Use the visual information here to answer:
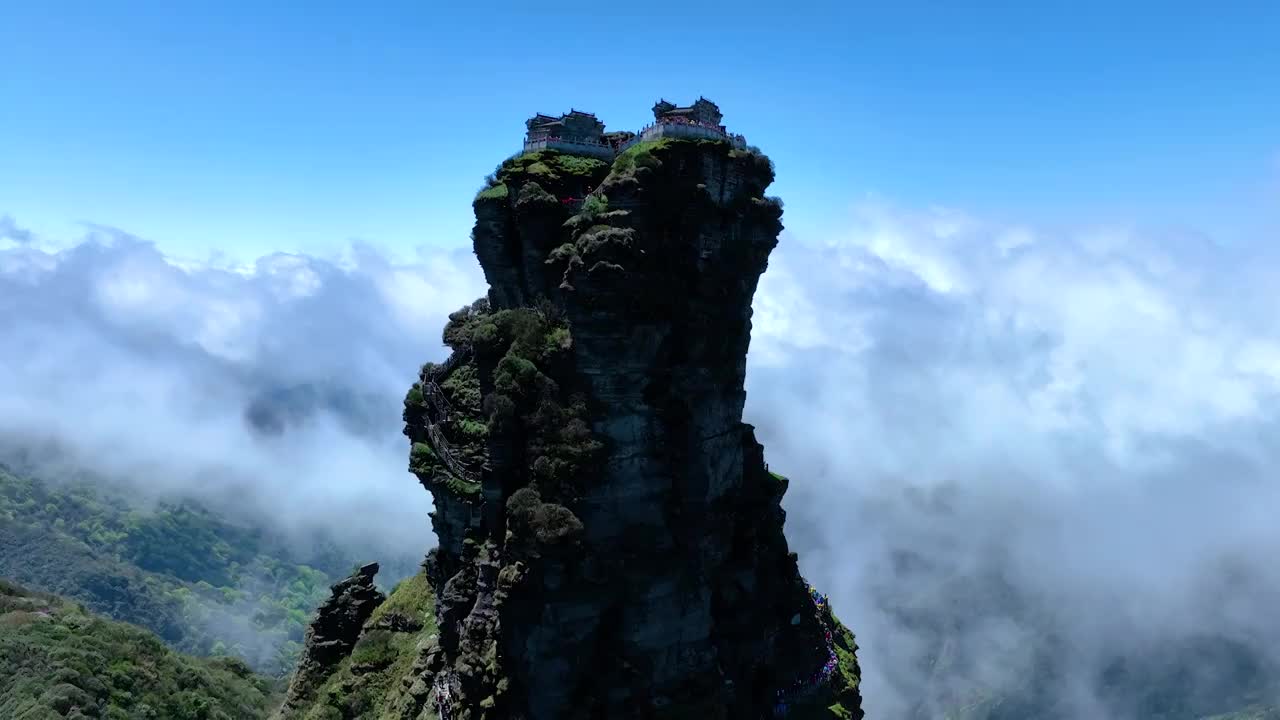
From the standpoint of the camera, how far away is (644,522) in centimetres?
4619

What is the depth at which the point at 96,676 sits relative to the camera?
9050cm

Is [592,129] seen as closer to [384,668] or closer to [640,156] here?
[640,156]

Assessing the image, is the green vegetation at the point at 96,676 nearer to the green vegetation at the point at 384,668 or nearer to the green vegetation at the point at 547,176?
the green vegetation at the point at 384,668

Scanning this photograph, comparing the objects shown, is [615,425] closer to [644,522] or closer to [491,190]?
[644,522]

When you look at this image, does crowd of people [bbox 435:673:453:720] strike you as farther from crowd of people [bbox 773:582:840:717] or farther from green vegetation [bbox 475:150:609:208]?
green vegetation [bbox 475:150:609:208]

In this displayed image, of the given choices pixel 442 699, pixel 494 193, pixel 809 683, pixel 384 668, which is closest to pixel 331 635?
pixel 384 668

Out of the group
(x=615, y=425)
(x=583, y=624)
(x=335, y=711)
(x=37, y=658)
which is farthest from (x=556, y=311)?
(x=37, y=658)

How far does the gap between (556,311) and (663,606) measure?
1799 centimetres

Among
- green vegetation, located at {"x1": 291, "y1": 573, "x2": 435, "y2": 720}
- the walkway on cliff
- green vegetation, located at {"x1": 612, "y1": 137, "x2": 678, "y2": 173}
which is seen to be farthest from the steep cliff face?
green vegetation, located at {"x1": 291, "y1": 573, "x2": 435, "y2": 720}

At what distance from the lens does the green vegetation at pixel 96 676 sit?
82.8 meters

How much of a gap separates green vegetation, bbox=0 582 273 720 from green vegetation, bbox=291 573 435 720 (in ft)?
Answer: 125

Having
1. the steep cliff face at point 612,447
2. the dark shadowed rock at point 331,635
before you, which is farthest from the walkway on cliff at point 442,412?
the dark shadowed rock at point 331,635

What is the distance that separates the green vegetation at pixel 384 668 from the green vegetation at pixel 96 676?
A: 1506 inches

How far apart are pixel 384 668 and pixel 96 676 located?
54.0 metres
